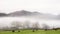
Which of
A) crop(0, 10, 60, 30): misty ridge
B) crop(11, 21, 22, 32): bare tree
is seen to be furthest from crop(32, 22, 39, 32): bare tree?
crop(11, 21, 22, 32): bare tree

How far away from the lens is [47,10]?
127 centimetres

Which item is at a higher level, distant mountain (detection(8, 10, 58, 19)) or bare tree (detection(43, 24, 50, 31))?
distant mountain (detection(8, 10, 58, 19))

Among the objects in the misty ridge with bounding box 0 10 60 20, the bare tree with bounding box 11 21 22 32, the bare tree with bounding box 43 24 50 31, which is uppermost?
the misty ridge with bounding box 0 10 60 20

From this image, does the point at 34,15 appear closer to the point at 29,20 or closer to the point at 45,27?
the point at 29,20

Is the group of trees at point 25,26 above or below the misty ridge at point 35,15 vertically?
below

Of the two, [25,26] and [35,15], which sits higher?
[35,15]

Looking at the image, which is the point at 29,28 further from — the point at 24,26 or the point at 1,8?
the point at 1,8

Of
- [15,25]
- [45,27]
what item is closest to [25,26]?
[15,25]

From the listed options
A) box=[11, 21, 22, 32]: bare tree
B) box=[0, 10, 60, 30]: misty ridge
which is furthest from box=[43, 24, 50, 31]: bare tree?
box=[11, 21, 22, 32]: bare tree

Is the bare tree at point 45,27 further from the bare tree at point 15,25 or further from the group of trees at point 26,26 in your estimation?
the bare tree at point 15,25

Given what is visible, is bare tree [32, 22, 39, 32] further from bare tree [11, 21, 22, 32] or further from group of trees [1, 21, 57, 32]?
bare tree [11, 21, 22, 32]

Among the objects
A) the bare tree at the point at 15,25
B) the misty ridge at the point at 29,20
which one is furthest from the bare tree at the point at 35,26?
the bare tree at the point at 15,25

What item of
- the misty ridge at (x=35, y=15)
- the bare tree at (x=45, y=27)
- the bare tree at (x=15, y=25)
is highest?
the misty ridge at (x=35, y=15)

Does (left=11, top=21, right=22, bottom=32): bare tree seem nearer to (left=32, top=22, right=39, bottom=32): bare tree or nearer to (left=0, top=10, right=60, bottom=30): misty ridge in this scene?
(left=0, top=10, right=60, bottom=30): misty ridge
